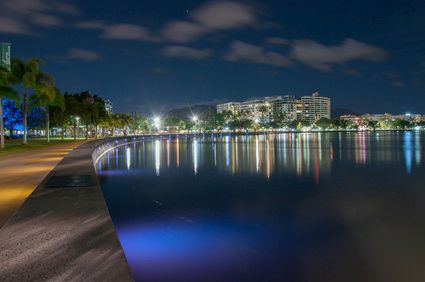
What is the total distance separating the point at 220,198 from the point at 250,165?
37.7 ft

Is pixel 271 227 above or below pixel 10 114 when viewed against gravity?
below

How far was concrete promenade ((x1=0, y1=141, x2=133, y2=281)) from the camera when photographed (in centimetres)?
425

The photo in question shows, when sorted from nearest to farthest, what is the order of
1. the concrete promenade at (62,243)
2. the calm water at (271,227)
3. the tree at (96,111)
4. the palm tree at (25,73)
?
the concrete promenade at (62,243)
the calm water at (271,227)
the palm tree at (25,73)
the tree at (96,111)

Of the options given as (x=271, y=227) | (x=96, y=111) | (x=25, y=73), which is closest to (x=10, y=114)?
(x=96, y=111)

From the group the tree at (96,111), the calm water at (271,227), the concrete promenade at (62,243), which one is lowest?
the calm water at (271,227)

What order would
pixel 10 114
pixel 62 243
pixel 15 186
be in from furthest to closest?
pixel 10 114, pixel 15 186, pixel 62 243

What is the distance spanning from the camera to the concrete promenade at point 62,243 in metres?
4.25

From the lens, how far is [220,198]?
13461 millimetres

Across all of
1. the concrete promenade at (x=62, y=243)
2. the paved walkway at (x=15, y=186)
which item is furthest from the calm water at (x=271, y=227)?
the paved walkway at (x=15, y=186)

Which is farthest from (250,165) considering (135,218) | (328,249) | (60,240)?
(60,240)

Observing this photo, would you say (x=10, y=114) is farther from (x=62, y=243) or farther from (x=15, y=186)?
(x=62, y=243)

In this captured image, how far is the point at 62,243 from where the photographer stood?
5262 mm

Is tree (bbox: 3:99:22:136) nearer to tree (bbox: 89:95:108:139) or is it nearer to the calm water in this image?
tree (bbox: 89:95:108:139)

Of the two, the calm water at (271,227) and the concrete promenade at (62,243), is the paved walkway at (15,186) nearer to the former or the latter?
the concrete promenade at (62,243)
